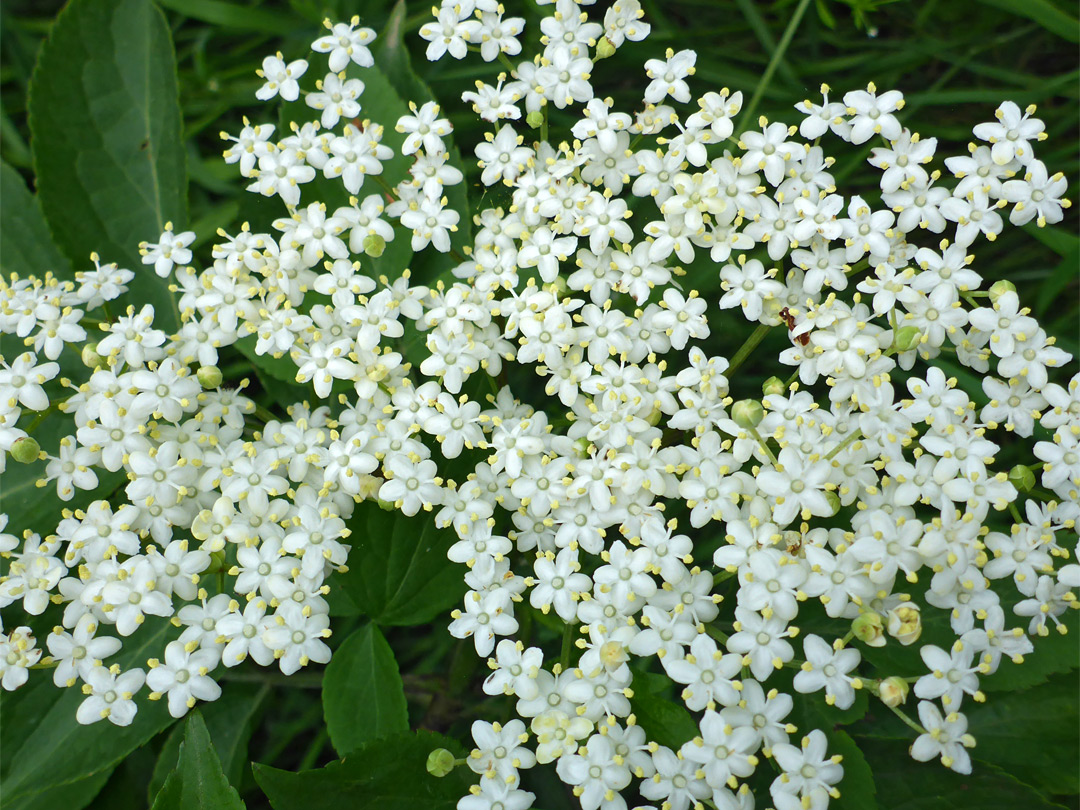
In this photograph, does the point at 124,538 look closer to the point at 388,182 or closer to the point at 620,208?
the point at 388,182

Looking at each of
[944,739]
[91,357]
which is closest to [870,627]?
[944,739]

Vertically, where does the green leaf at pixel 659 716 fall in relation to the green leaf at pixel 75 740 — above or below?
above

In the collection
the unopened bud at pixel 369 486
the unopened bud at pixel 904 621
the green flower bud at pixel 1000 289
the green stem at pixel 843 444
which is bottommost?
the unopened bud at pixel 369 486

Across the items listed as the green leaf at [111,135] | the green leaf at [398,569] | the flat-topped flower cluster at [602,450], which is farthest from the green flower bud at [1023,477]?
the green leaf at [111,135]

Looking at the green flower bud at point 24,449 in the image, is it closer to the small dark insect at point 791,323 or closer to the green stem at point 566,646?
the green stem at point 566,646

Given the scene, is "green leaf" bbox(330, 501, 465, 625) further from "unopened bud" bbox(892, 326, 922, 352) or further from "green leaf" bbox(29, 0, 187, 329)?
"unopened bud" bbox(892, 326, 922, 352)

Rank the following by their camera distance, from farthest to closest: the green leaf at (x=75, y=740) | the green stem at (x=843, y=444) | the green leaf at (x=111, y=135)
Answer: the green leaf at (x=111, y=135) → the green leaf at (x=75, y=740) → the green stem at (x=843, y=444)
